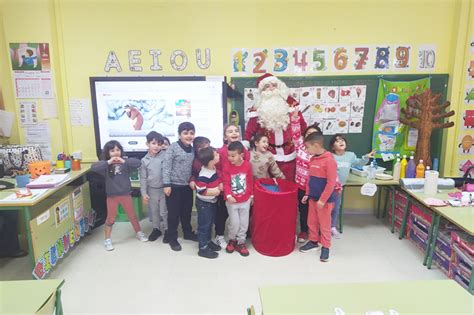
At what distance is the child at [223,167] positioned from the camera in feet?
9.53

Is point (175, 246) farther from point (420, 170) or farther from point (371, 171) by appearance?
point (420, 170)

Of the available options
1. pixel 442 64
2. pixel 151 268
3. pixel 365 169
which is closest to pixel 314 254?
pixel 365 169

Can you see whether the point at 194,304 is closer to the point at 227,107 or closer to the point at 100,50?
the point at 227,107

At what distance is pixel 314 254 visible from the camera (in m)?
2.97

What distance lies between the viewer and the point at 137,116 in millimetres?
3533

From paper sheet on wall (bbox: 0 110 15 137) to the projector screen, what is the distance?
88cm

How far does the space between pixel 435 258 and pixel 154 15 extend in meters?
3.60

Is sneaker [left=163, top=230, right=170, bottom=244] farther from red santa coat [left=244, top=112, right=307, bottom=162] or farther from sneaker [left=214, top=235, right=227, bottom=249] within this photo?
red santa coat [left=244, top=112, right=307, bottom=162]

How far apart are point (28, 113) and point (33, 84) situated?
1.04ft

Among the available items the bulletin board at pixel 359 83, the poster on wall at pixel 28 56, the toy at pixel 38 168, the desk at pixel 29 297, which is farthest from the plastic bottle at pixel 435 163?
the poster on wall at pixel 28 56

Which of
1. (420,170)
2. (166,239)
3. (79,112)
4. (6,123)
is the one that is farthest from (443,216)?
(6,123)

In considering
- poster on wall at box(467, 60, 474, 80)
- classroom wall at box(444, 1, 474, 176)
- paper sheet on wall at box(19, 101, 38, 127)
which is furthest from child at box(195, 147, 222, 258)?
poster on wall at box(467, 60, 474, 80)

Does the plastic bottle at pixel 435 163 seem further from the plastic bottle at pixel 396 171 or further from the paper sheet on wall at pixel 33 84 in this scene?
the paper sheet on wall at pixel 33 84

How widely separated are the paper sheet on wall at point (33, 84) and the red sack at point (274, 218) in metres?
2.48
